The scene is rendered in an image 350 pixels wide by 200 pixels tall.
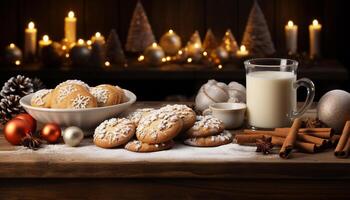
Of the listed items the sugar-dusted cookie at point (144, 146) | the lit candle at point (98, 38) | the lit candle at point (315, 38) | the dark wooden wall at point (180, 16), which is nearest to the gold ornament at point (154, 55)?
the lit candle at point (98, 38)

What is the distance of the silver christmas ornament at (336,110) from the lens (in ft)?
6.03

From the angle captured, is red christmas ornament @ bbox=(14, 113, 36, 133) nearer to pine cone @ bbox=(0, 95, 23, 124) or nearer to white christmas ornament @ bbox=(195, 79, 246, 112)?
pine cone @ bbox=(0, 95, 23, 124)

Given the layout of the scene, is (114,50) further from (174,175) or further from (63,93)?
(174,175)

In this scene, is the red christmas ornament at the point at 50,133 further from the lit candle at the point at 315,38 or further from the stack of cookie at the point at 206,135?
the lit candle at the point at 315,38

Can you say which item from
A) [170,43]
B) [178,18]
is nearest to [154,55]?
[170,43]

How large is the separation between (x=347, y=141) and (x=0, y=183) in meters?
0.79

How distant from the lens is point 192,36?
3.97 meters

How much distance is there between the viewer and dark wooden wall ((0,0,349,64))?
410 cm

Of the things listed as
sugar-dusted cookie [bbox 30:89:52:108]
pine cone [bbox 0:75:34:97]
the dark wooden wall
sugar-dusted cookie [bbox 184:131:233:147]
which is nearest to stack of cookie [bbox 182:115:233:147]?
sugar-dusted cookie [bbox 184:131:233:147]

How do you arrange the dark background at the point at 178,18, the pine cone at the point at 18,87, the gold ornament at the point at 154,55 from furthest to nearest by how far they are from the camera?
1. the dark background at the point at 178,18
2. the gold ornament at the point at 154,55
3. the pine cone at the point at 18,87

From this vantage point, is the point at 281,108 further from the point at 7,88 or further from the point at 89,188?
the point at 7,88

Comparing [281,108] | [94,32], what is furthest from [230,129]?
[94,32]

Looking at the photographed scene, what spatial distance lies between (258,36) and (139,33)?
64cm

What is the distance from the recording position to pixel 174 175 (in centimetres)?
162
